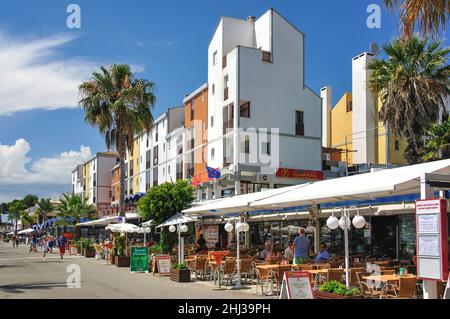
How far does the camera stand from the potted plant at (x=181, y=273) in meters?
18.2

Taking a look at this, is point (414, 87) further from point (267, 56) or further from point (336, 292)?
point (336, 292)

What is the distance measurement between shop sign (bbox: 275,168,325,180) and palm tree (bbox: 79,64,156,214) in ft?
29.2

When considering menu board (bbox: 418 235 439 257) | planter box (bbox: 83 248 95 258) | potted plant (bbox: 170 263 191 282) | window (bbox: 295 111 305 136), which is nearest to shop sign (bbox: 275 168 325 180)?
window (bbox: 295 111 305 136)

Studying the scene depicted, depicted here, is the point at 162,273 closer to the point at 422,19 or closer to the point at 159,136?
the point at 422,19

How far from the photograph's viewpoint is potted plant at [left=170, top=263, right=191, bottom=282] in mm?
18172

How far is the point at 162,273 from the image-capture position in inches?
772

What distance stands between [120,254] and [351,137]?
2286cm

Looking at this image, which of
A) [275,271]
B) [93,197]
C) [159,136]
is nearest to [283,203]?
[275,271]

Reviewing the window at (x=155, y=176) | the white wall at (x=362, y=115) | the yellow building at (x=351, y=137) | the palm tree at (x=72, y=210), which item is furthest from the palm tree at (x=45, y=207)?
the white wall at (x=362, y=115)

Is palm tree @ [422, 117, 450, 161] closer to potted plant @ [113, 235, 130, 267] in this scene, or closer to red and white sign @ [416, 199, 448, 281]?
potted plant @ [113, 235, 130, 267]

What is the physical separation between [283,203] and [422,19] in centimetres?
615

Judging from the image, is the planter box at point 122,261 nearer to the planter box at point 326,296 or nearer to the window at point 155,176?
the planter box at point 326,296

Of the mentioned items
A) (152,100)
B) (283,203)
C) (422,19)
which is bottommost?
(283,203)

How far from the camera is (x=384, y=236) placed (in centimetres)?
2114
